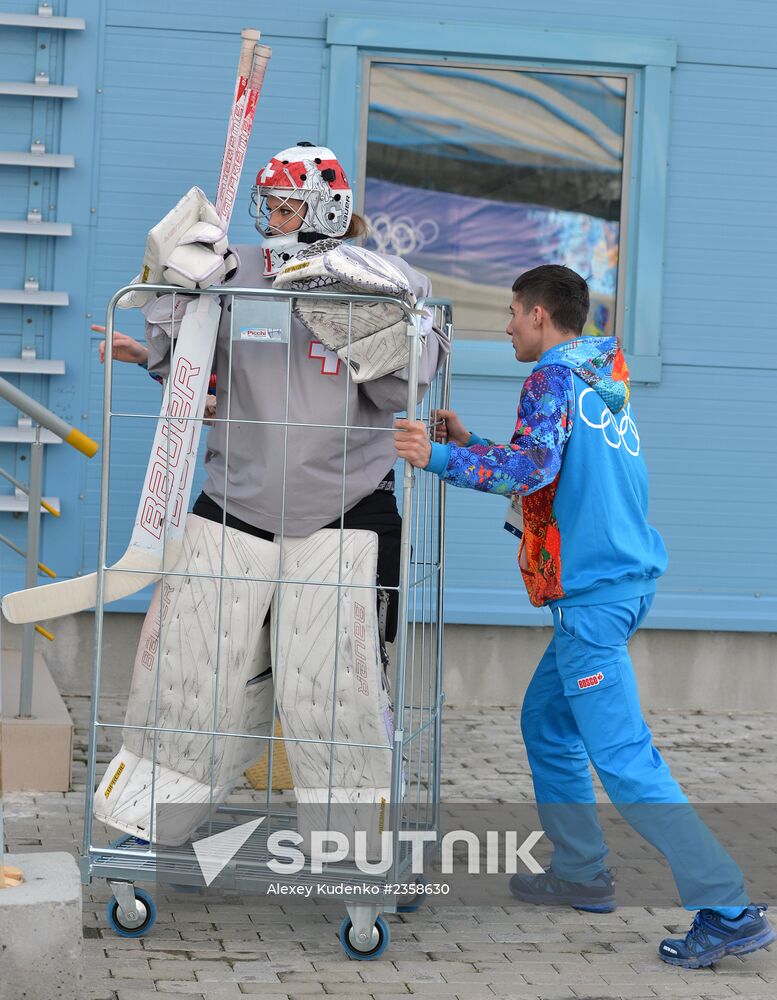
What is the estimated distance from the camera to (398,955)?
386 centimetres

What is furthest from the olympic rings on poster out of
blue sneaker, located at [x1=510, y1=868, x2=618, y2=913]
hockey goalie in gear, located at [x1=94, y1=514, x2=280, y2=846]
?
blue sneaker, located at [x1=510, y1=868, x2=618, y2=913]

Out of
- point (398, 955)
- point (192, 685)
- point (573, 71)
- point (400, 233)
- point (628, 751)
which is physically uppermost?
point (573, 71)

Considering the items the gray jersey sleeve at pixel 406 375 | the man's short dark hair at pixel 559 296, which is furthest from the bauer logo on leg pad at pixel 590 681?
the man's short dark hair at pixel 559 296

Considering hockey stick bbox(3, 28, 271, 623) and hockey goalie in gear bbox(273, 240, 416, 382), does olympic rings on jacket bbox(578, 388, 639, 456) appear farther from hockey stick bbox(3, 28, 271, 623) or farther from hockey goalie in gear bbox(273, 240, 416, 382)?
hockey stick bbox(3, 28, 271, 623)

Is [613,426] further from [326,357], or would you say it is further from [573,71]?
[573,71]

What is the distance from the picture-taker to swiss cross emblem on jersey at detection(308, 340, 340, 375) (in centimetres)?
383

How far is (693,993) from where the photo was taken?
3672mm

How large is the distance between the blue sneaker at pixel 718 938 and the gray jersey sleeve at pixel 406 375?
160cm

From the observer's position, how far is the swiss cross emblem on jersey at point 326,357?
383 cm

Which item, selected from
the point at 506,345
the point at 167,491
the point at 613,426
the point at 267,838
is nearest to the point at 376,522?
the point at 167,491

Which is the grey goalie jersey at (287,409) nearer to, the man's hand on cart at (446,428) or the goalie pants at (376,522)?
the goalie pants at (376,522)

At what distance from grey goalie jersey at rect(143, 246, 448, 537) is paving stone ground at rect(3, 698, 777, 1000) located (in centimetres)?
114

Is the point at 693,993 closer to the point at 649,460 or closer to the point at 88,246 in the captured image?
the point at 649,460

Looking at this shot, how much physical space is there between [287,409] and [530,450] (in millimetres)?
660
